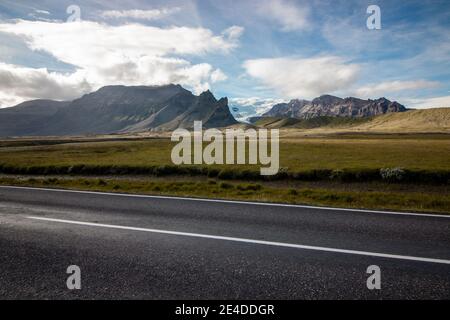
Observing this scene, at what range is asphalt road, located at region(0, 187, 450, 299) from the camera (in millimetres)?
5891

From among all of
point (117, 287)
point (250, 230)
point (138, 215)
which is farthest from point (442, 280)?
point (138, 215)

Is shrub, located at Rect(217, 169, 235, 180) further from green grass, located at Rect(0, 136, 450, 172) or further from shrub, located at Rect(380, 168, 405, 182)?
shrub, located at Rect(380, 168, 405, 182)

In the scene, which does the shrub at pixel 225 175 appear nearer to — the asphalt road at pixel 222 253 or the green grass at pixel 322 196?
the green grass at pixel 322 196

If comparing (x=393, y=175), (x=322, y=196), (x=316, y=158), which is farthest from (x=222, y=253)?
(x=316, y=158)

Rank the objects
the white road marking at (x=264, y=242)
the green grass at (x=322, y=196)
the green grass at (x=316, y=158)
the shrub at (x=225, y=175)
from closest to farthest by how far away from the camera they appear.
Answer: the white road marking at (x=264, y=242) → the green grass at (x=322, y=196) → the shrub at (x=225, y=175) → the green grass at (x=316, y=158)

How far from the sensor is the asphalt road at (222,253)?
5.89 meters

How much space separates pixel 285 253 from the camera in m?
7.66

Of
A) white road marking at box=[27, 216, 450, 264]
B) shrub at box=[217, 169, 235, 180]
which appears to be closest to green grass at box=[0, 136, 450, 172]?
shrub at box=[217, 169, 235, 180]

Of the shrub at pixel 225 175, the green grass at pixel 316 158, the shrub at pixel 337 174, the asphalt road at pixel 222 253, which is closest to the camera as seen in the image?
the asphalt road at pixel 222 253

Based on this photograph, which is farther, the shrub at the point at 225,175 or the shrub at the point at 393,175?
the shrub at the point at 225,175

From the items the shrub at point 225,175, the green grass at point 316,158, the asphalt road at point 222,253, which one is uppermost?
the green grass at point 316,158

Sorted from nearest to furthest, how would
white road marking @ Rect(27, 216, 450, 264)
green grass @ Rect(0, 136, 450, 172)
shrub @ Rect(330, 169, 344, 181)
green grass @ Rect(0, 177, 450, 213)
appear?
white road marking @ Rect(27, 216, 450, 264), green grass @ Rect(0, 177, 450, 213), shrub @ Rect(330, 169, 344, 181), green grass @ Rect(0, 136, 450, 172)

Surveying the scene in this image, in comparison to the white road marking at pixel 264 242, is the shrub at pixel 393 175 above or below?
above

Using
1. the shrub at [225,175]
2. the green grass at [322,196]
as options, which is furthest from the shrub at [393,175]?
the shrub at [225,175]
